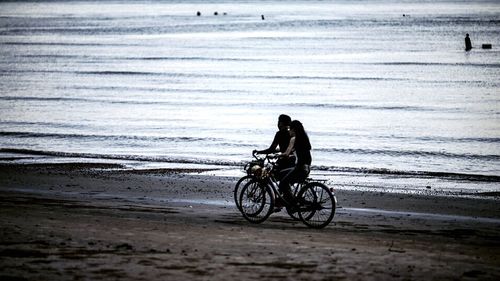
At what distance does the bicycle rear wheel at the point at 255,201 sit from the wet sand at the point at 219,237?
0.73ft

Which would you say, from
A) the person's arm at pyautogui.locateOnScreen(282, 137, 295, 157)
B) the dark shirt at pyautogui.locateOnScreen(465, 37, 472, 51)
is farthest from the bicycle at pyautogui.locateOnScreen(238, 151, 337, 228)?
the dark shirt at pyautogui.locateOnScreen(465, 37, 472, 51)

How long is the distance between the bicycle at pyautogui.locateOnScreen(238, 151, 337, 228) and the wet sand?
0.26 meters

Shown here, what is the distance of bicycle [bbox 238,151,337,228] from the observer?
14.9m

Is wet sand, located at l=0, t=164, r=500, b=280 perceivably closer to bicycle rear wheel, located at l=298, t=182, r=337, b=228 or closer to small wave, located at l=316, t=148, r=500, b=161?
bicycle rear wheel, located at l=298, t=182, r=337, b=228

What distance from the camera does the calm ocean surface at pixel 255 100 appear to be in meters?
33.3

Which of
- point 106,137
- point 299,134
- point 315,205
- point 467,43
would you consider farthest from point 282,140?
point 467,43

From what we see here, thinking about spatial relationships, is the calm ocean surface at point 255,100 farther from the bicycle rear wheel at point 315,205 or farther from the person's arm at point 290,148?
the person's arm at point 290,148

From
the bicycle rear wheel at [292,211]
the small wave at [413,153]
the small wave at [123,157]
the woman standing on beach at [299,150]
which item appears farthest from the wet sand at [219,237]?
the small wave at [413,153]

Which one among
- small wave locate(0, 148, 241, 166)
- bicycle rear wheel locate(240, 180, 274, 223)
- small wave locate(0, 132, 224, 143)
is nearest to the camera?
bicycle rear wheel locate(240, 180, 274, 223)

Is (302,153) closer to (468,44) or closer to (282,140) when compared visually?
(282,140)

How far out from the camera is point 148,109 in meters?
50.5

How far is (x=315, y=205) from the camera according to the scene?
14820 millimetres

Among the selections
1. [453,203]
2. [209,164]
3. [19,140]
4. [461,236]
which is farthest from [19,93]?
[461,236]

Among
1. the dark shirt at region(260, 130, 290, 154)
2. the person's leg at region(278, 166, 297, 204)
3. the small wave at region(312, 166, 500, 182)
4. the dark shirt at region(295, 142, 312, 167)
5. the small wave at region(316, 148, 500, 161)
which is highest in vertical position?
the dark shirt at region(260, 130, 290, 154)
